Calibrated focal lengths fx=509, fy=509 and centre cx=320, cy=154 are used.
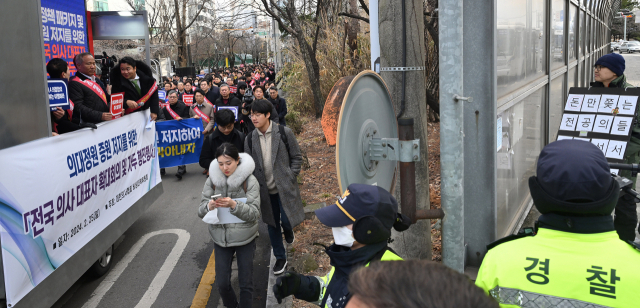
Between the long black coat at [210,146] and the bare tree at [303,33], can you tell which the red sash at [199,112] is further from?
the long black coat at [210,146]

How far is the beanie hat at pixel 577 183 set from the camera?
1.80m

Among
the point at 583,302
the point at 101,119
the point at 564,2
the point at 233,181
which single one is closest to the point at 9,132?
the point at 233,181

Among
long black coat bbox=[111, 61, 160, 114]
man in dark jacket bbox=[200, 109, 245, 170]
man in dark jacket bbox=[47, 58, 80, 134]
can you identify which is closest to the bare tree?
long black coat bbox=[111, 61, 160, 114]

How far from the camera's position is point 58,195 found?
418cm

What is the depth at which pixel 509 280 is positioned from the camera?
6.11ft

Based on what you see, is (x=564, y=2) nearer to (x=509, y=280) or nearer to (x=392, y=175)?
(x=392, y=175)

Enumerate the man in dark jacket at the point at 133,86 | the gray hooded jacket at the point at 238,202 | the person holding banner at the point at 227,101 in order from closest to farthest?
the gray hooded jacket at the point at 238,202, the man in dark jacket at the point at 133,86, the person holding banner at the point at 227,101

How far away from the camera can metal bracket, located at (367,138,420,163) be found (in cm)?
258

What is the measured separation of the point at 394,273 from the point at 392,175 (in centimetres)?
194

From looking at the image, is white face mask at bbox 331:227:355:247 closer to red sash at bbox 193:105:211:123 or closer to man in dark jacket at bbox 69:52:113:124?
man in dark jacket at bbox 69:52:113:124

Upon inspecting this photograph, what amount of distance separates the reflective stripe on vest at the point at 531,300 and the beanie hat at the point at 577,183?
32 centimetres

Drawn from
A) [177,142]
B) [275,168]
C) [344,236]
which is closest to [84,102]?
[275,168]

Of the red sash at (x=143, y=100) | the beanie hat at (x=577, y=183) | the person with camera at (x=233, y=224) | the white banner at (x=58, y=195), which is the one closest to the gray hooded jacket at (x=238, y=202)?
the person with camera at (x=233, y=224)

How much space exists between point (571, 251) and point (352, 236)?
86 cm
